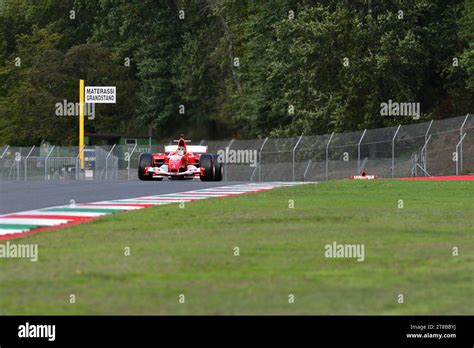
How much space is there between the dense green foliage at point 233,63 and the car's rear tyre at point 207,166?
20062mm

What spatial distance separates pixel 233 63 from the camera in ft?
258

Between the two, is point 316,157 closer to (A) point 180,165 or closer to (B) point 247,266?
(A) point 180,165

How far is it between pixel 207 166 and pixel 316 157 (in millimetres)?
12558

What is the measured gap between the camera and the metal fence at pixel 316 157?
44.2 metres

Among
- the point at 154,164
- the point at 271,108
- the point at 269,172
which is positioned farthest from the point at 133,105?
the point at 154,164

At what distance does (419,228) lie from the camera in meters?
16.0

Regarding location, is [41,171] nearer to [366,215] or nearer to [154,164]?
[154,164]

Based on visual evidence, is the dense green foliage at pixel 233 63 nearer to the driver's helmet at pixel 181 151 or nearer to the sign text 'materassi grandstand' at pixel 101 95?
the sign text 'materassi grandstand' at pixel 101 95

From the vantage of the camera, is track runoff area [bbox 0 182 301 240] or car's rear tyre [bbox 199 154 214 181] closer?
track runoff area [bbox 0 182 301 240]
